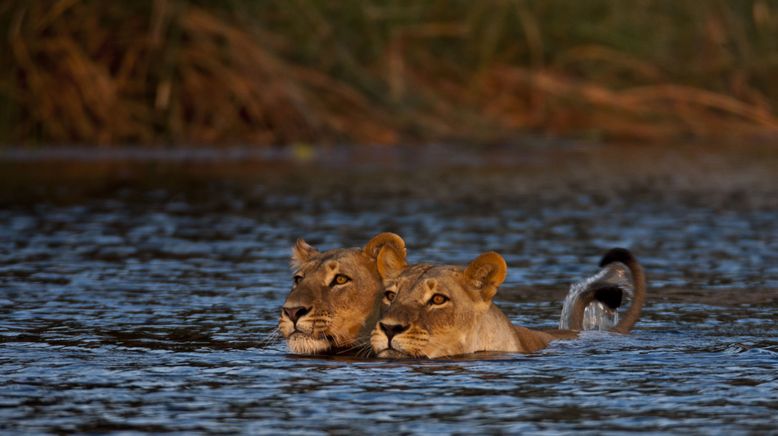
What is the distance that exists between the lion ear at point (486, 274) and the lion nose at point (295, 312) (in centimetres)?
107

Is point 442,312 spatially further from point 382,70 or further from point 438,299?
point 382,70

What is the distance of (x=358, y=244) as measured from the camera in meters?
17.7

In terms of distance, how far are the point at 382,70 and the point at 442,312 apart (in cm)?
2264

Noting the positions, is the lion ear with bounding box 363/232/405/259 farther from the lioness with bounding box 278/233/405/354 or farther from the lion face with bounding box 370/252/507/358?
the lion face with bounding box 370/252/507/358

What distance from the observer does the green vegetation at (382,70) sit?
2975cm

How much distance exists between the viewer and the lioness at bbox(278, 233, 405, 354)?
10.8m

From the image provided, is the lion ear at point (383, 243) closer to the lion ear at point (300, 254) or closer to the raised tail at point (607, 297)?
the lion ear at point (300, 254)

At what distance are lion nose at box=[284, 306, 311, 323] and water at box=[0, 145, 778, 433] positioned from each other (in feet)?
0.95

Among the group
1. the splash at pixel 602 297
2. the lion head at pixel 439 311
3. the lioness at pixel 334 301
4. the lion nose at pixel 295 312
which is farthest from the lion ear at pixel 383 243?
the splash at pixel 602 297

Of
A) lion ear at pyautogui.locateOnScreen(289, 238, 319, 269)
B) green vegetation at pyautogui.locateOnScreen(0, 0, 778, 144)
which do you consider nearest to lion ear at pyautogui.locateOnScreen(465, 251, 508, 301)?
lion ear at pyautogui.locateOnScreen(289, 238, 319, 269)

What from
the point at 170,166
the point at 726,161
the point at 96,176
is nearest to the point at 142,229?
the point at 96,176

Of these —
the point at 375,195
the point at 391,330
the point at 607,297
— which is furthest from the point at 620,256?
the point at 375,195

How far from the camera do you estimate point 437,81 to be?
113ft

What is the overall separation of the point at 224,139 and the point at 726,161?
9.07 m
